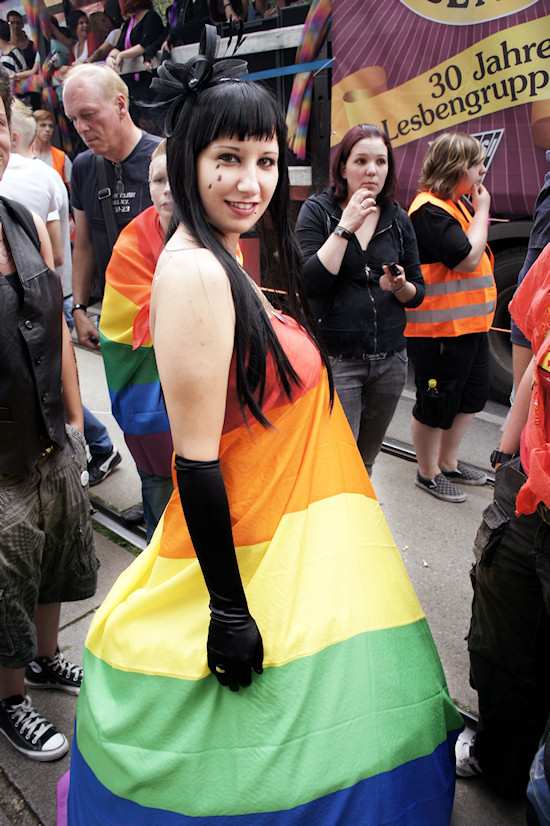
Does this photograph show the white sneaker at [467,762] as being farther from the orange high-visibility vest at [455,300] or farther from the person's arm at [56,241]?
the person's arm at [56,241]

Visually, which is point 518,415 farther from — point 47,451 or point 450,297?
point 450,297

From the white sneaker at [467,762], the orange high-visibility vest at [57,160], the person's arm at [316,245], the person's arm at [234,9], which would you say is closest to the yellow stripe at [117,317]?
the person's arm at [316,245]

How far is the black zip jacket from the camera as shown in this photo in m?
2.52

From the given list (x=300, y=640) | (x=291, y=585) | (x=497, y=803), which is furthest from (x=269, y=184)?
(x=497, y=803)

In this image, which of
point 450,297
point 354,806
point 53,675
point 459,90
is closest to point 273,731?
point 354,806

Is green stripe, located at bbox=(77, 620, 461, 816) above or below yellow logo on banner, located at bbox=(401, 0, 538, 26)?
below

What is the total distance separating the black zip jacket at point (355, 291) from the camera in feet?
8.28

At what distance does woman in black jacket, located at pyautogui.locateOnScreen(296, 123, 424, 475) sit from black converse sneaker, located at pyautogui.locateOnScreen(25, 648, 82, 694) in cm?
150

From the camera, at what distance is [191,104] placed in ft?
4.17

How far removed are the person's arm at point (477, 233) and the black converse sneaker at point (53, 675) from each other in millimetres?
2509

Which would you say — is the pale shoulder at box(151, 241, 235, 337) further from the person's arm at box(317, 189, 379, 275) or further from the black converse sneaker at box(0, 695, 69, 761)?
the black converse sneaker at box(0, 695, 69, 761)

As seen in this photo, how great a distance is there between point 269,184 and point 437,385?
2178mm

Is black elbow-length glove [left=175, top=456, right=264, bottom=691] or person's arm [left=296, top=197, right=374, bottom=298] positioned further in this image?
person's arm [left=296, top=197, right=374, bottom=298]

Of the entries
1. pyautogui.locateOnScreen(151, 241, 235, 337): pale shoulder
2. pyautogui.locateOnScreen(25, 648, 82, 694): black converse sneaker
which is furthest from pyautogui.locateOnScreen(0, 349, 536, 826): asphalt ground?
pyautogui.locateOnScreen(151, 241, 235, 337): pale shoulder
